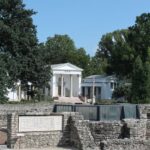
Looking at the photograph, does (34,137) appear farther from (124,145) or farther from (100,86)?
(100,86)

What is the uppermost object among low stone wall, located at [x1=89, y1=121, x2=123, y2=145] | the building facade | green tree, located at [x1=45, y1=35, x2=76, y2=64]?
green tree, located at [x1=45, y1=35, x2=76, y2=64]

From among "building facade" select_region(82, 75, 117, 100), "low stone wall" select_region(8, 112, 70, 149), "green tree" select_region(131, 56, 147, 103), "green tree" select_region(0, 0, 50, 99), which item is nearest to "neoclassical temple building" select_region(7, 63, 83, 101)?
"building facade" select_region(82, 75, 117, 100)

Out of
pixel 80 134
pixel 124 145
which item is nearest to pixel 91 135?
pixel 80 134

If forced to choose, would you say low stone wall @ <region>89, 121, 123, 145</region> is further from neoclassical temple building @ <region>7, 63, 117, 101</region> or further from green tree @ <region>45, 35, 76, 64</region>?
green tree @ <region>45, 35, 76, 64</region>

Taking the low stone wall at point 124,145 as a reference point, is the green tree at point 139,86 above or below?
above

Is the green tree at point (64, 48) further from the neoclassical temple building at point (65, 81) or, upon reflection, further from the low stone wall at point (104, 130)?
the low stone wall at point (104, 130)

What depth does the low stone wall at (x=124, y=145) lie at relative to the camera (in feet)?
67.8

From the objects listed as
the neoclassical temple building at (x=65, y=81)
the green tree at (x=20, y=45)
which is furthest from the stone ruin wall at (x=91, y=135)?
the neoclassical temple building at (x=65, y=81)

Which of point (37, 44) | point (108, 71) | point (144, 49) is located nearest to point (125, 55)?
point (144, 49)

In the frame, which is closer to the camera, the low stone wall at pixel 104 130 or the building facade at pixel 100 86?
the low stone wall at pixel 104 130

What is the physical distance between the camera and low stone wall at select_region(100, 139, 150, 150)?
2066 centimetres

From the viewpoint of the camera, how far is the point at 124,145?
21.2 m

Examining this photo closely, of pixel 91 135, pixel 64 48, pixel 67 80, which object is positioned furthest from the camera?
pixel 64 48

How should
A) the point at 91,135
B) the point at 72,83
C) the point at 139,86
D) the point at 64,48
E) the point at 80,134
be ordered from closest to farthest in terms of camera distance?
the point at 80,134 → the point at 91,135 → the point at 139,86 → the point at 72,83 → the point at 64,48
